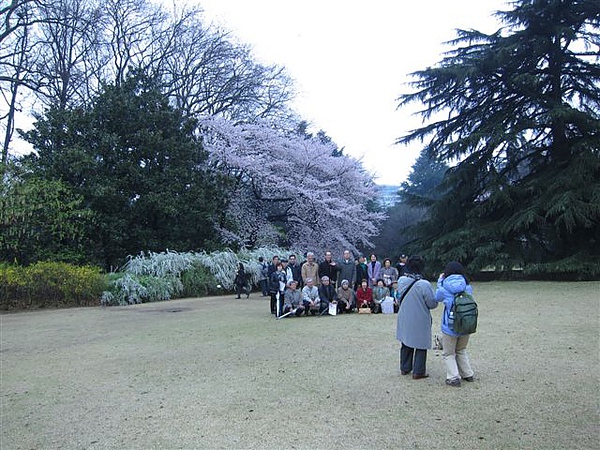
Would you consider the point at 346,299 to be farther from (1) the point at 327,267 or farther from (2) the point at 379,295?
(1) the point at 327,267

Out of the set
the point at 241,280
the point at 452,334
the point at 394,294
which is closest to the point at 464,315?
the point at 452,334

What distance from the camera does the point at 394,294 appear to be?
11.8m

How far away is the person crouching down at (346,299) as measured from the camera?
11492 mm

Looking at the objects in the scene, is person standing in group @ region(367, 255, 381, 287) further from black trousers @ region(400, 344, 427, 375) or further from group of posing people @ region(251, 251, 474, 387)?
black trousers @ region(400, 344, 427, 375)

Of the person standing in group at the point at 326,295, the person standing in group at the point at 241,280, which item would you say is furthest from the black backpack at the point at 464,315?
the person standing in group at the point at 241,280

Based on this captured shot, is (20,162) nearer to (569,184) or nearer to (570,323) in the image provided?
(570,323)

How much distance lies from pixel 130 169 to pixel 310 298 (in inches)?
419

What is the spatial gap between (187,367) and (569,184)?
1530cm

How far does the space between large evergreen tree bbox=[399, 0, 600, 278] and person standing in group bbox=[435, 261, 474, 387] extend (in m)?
12.7

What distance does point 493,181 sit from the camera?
1978 cm

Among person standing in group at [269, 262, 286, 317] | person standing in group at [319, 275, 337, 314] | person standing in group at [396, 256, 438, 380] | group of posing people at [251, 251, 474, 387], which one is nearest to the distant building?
group of posing people at [251, 251, 474, 387]

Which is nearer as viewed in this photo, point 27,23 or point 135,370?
point 135,370

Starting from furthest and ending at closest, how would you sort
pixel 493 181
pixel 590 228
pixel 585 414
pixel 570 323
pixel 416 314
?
pixel 493 181, pixel 590 228, pixel 570 323, pixel 416 314, pixel 585 414

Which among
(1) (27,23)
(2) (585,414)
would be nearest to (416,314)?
(2) (585,414)
